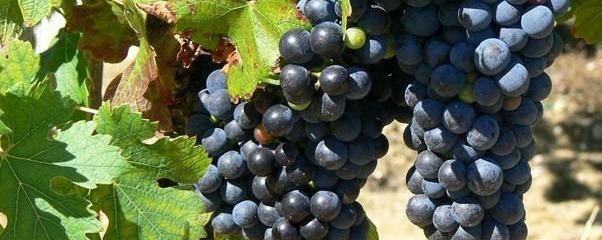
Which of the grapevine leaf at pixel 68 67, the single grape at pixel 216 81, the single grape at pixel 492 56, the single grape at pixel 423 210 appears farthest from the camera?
the grapevine leaf at pixel 68 67

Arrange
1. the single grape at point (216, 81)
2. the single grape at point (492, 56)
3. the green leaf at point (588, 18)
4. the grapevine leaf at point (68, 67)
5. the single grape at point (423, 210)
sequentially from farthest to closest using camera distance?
the grapevine leaf at point (68, 67)
the green leaf at point (588, 18)
the single grape at point (216, 81)
the single grape at point (423, 210)
the single grape at point (492, 56)

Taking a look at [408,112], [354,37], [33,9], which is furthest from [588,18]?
[33,9]

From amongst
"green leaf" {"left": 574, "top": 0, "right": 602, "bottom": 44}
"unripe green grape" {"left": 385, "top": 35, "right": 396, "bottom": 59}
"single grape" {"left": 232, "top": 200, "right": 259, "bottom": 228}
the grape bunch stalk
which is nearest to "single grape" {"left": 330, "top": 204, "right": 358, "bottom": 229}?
the grape bunch stalk

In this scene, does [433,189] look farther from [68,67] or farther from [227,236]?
[68,67]

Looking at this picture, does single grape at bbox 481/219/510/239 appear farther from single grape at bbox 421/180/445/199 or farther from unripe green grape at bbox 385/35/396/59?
unripe green grape at bbox 385/35/396/59

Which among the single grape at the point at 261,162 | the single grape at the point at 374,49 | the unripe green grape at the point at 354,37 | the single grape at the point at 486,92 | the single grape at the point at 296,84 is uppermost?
the unripe green grape at the point at 354,37

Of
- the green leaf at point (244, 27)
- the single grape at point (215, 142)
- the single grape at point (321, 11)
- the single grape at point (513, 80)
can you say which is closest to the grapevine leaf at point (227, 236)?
the single grape at point (215, 142)

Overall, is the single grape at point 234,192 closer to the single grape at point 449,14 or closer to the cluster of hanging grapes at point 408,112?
the cluster of hanging grapes at point 408,112
